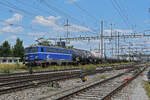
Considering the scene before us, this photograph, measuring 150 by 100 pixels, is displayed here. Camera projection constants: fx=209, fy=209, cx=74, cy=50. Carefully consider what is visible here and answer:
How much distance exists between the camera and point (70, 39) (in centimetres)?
4691

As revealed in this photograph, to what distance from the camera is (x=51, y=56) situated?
31.3 meters

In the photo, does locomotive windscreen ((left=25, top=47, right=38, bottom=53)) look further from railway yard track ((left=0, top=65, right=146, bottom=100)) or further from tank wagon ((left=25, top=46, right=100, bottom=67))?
railway yard track ((left=0, top=65, right=146, bottom=100))

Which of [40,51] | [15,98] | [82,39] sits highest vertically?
[82,39]

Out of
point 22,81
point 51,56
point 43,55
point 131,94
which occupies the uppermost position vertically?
point 43,55

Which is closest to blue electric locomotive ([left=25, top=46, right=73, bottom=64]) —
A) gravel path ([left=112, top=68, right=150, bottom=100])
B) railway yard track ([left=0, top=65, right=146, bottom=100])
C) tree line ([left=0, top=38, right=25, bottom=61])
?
railway yard track ([left=0, top=65, right=146, bottom=100])

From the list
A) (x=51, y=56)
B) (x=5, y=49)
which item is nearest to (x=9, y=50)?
(x=5, y=49)

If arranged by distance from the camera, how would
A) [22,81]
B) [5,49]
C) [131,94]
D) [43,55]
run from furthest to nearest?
[5,49] → [43,55] → [22,81] → [131,94]

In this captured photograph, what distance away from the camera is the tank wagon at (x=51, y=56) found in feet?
94.6

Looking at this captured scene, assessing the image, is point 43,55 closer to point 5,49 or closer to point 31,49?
point 31,49

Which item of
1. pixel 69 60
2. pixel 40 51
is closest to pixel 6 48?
pixel 69 60

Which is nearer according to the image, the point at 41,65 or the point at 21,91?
the point at 21,91

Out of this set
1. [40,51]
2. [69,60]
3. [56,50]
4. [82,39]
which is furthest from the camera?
[82,39]

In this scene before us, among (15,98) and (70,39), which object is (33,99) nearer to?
(15,98)

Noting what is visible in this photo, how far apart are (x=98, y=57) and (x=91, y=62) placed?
5111mm
